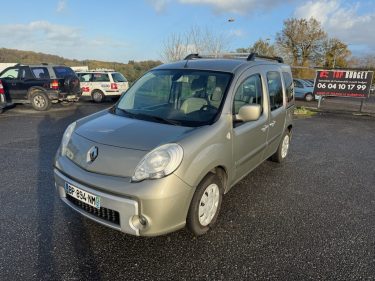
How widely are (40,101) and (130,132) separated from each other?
35.0 feet

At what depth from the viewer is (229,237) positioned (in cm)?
311

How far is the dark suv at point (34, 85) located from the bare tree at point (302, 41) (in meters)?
33.8

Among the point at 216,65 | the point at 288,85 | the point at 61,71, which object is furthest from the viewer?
the point at 61,71

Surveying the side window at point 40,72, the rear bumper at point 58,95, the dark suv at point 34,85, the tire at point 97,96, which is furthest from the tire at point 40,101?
the tire at point 97,96

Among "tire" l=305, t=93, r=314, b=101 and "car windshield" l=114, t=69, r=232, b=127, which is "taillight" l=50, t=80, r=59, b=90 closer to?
"car windshield" l=114, t=69, r=232, b=127

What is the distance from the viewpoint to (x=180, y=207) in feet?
8.73

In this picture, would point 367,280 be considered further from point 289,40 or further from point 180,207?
point 289,40

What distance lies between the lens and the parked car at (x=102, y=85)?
1519cm

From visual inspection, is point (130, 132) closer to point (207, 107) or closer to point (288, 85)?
point (207, 107)

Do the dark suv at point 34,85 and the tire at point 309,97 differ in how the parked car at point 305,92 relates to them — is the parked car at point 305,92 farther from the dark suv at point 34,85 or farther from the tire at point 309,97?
the dark suv at point 34,85

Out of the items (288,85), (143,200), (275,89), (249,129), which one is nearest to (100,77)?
(288,85)

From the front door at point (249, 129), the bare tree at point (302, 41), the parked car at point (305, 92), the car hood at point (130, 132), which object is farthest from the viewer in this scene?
the bare tree at point (302, 41)

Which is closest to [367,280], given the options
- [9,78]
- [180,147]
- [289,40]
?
[180,147]

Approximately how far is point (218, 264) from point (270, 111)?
2.53 metres
